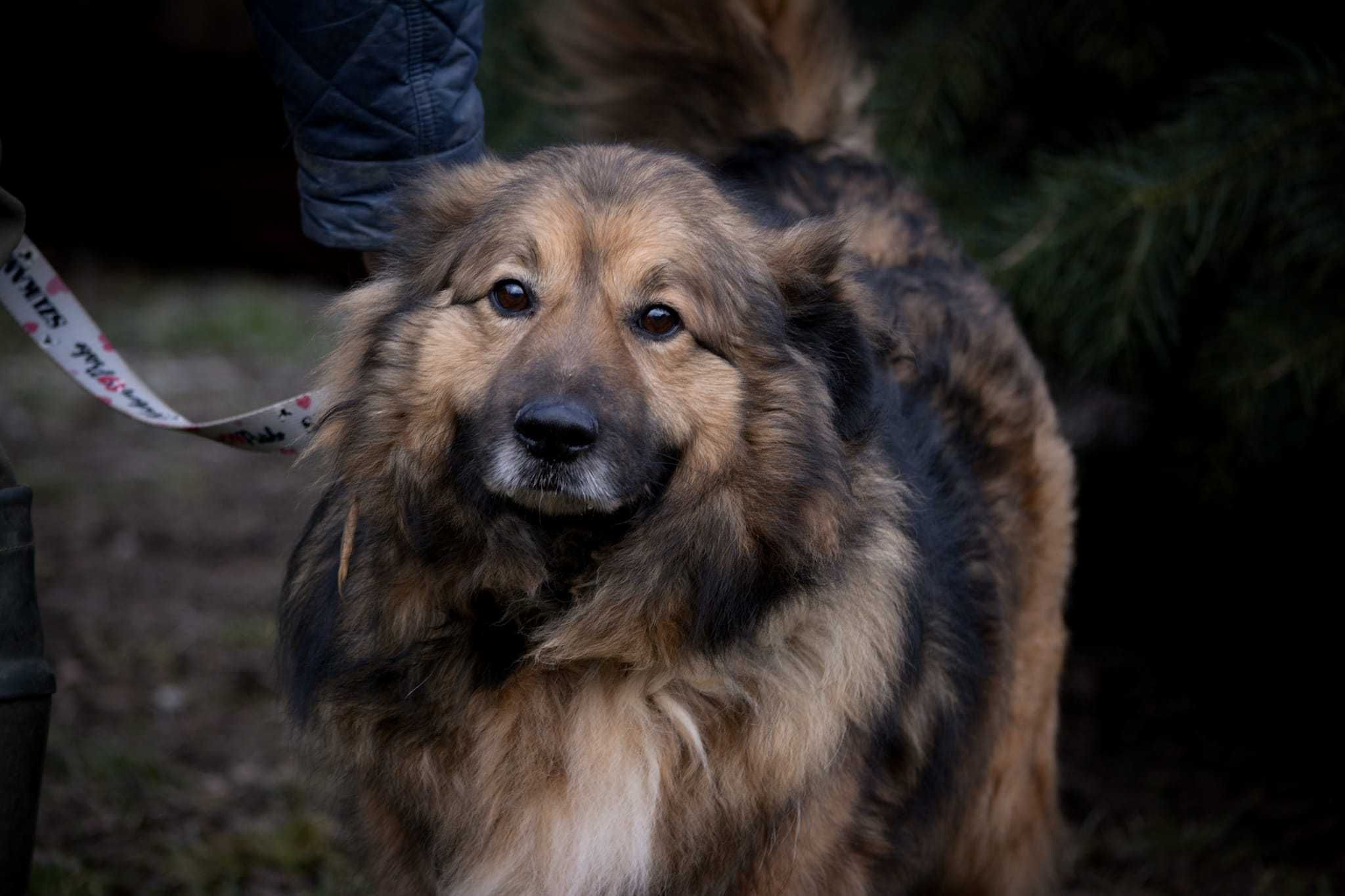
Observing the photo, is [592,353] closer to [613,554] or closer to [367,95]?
[613,554]

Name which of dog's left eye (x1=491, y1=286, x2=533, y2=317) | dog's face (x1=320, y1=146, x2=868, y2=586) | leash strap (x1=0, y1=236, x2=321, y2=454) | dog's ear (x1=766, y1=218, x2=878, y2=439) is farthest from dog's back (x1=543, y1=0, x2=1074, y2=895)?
leash strap (x1=0, y1=236, x2=321, y2=454)

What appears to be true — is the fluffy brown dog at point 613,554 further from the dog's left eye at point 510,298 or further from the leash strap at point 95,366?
the leash strap at point 95,366

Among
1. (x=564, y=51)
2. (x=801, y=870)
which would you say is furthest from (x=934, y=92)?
(x=801, y=870)

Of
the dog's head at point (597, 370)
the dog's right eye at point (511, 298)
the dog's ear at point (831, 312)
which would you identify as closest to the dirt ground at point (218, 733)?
the dog's head at point (597, 370)

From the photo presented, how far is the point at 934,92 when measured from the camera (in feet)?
12.7

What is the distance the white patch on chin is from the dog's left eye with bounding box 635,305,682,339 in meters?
0.31

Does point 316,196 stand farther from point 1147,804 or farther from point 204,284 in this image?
point 204,284

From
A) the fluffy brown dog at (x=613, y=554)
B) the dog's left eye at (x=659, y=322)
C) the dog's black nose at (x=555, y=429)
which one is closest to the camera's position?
the dog's black nose at (x=555, y=429)

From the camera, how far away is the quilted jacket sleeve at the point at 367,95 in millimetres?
2248

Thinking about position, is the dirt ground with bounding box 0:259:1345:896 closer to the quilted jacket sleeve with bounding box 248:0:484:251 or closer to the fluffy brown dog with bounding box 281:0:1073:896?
the quilted jacket sleeve with bounding box 248:0:484:251

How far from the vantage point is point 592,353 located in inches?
84.4

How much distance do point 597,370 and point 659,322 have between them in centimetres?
20

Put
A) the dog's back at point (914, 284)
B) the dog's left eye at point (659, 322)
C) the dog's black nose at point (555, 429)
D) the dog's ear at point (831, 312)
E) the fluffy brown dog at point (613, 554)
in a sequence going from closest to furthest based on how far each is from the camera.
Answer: the dog's black nose at point (555, 429), the fluffy brown dog at point (613, 554), the dog's left eye at point (659, 322), the dog's ear at point (831, 312), the dog's back at point (914, 284)

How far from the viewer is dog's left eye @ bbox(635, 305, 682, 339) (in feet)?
7.41
